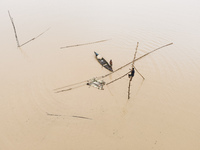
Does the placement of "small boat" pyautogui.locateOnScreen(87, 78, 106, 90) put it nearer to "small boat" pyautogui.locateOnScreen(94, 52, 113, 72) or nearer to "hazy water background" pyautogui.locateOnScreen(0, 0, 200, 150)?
"hazy water background" pyautogui.locateOnScreen(0, 0, 200, 150)

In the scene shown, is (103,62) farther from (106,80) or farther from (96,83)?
(96,83)

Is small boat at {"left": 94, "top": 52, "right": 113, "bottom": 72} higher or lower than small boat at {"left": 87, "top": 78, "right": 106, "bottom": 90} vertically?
higher

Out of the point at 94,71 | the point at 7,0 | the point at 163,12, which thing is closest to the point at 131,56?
the point at 94,71

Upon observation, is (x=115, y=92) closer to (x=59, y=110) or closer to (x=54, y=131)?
(x=59, y=110)

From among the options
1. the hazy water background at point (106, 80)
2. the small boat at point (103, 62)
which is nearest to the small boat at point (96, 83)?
the hazy water background at point (106, 80)

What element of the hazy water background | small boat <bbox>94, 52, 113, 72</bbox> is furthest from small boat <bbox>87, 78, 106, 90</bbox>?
small boat <bbox>94, 52, 113, 72</bbox>

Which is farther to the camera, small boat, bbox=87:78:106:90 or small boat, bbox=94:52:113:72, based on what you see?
small boat, bbox=94:52:113:72

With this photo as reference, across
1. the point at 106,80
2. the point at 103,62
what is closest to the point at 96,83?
the point at 106,80

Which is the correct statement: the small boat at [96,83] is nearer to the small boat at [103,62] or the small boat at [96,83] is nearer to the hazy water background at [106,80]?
the hazy water background at [106,80]
